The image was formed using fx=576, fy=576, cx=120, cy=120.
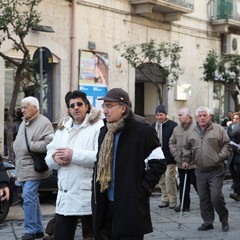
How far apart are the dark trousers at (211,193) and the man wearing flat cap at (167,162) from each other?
2055mm

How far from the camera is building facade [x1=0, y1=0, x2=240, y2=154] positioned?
1736 centimetres

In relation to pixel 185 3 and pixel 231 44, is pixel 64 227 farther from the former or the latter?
pixel 231 44

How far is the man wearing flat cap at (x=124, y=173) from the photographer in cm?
498

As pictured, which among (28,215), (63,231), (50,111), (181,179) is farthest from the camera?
(50,111)

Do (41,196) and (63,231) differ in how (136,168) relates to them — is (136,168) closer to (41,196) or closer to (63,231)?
(63,231)

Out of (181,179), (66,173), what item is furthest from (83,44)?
(66,173)

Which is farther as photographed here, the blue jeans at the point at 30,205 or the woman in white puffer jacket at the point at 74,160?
the blue jeans at the point at 30,205

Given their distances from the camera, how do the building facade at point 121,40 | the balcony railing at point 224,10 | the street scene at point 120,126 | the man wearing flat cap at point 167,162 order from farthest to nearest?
1. the balcony railing at point 224,10
2. the building facade at point 121,40
3. the man wearing flat cap at point 167,162
4. the street scene at point 120,126

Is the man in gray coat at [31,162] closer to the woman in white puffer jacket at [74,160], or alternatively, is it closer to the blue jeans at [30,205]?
the blue jeans at [30,205]

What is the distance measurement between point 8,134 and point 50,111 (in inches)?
180

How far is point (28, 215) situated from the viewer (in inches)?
296

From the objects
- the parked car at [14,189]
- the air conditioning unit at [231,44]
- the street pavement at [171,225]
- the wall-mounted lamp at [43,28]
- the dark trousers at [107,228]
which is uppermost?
the air conditioning unit at [231,44]

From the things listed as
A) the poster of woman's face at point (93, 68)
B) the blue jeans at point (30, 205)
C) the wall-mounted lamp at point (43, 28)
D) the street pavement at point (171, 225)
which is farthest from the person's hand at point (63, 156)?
the poster of woman's face at point (93, 68)

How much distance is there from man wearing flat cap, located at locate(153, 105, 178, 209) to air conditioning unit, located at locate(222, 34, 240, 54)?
48.4 feet
